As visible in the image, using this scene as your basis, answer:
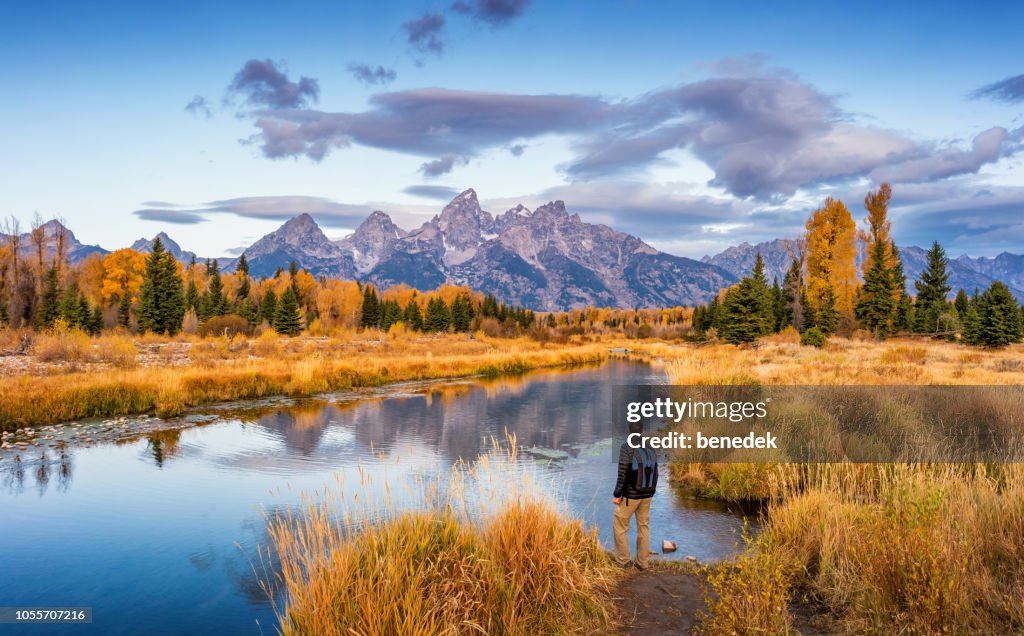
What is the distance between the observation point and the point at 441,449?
16.3 metres

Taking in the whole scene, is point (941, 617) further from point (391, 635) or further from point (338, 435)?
point (338, 435)

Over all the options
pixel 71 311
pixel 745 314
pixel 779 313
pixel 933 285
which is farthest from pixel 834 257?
pixel 71 311

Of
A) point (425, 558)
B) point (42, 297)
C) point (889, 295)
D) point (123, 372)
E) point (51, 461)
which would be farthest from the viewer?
point (42, 297)

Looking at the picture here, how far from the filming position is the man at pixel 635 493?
7.27 m

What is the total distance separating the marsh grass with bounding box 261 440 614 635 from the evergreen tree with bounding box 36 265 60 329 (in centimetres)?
5713

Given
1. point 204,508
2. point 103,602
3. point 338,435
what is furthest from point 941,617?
point 338,435

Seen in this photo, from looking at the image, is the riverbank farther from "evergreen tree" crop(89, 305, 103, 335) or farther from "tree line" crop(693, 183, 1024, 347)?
"evergreen tree" crop(89, 305, 103, 335)

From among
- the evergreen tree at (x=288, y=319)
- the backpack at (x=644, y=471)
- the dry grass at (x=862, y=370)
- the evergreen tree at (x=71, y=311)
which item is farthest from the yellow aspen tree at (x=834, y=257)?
the evergreen tree at (x=71, y=311)

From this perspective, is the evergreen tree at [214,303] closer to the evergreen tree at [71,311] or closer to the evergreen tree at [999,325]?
the evergreen tree at [71,311]

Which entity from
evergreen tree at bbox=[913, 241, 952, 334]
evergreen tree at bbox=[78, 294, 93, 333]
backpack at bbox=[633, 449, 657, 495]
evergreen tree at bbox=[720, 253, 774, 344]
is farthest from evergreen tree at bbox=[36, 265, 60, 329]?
evergreen tree at bbox=[913, 241, 952, 334]

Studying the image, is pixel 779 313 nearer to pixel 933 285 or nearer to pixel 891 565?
pixel 933 285

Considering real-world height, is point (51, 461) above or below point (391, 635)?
below

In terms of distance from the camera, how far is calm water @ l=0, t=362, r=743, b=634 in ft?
25.1

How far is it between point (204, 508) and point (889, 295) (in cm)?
5194
